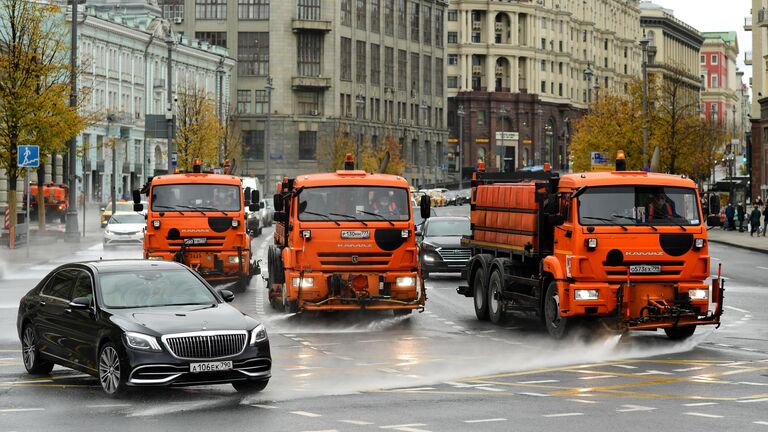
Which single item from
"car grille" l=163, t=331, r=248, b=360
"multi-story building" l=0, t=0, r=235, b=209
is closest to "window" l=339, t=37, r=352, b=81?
"multi-story building" l=0, t=0, r=235, b=209

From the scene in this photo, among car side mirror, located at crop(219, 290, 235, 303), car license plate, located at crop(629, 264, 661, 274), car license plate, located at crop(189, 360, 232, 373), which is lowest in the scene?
car license plate, located at crop(189, 360, 232, 373)

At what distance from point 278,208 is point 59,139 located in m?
28.4

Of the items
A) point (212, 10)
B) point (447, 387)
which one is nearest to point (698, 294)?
point (447, 387)

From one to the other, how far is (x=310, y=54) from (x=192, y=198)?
107m

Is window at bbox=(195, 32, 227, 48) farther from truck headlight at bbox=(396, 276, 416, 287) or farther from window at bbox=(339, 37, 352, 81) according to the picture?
truck headlight at bbox=(396, 276, 416, 287)

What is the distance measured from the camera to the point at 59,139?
52531 millimetres

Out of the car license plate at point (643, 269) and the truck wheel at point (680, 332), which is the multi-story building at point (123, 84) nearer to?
the truck wheel at point (680, 332)

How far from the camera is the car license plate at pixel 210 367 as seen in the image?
1471cm

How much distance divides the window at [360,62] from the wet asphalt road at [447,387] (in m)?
119

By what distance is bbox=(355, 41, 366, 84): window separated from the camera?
14212 centimetres

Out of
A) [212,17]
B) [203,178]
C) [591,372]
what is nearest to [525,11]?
[212,17]

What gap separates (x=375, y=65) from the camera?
482ft

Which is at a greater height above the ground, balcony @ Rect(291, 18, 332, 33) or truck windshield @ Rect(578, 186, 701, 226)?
balcony @ Rect(291, 18, 332, 33)

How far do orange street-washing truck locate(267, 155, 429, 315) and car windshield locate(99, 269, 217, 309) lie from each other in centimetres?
718
